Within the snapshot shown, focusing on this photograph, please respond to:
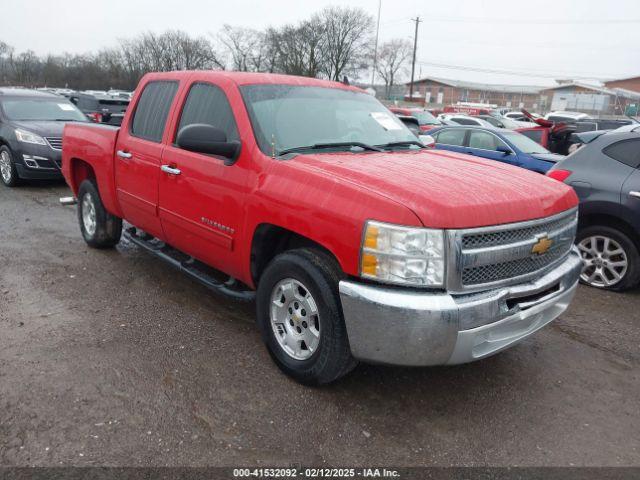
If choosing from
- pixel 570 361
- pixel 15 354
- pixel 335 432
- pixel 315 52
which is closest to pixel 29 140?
pixel 15 354

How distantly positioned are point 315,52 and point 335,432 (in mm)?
61372

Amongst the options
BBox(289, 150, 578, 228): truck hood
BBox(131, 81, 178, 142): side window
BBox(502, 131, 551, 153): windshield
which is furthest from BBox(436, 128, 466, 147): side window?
BBox(131, 81, 178, 142): side window

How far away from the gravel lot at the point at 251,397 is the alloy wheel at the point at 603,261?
0.60 m

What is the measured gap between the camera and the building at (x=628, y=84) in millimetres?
82688

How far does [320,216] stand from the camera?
2.85 meters

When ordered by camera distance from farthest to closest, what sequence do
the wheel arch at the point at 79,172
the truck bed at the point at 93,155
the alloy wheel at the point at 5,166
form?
the alloy wheel at the point at 5,166 < the wheel arch at the point at 79,172 < the truck bed at the point at 93,155

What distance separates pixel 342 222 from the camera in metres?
2.74

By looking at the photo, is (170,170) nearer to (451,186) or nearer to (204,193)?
(204,193)

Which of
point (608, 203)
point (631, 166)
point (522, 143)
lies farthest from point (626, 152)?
point (522, 143)

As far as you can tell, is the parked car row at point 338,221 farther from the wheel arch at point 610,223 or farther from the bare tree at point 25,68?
the bare tree at point 25,68

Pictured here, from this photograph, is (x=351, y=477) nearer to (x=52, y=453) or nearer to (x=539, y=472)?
(x=539, y=472)

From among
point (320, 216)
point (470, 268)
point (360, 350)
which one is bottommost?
point (360, 350)

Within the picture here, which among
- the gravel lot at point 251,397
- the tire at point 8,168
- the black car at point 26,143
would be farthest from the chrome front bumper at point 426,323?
the tire at point 8,168

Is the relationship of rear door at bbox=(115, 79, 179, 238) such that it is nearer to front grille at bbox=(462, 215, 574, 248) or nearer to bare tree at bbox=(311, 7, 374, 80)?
front grille at bbox=(462, 215, 574, 248)
